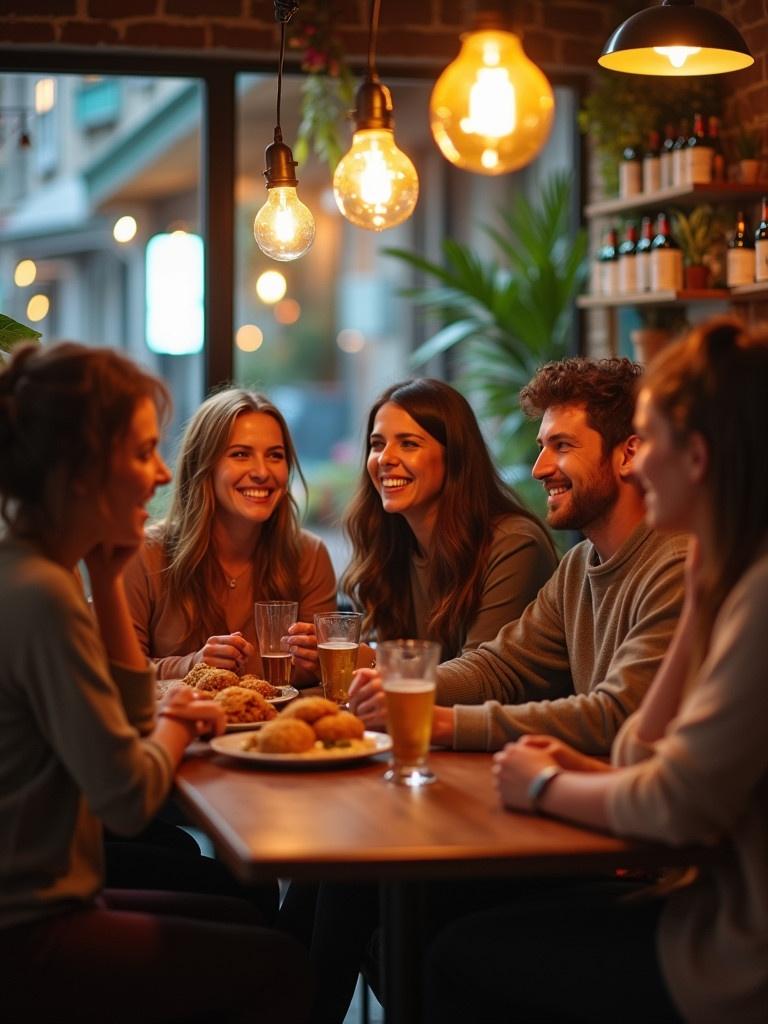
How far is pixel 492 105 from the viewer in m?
1.97

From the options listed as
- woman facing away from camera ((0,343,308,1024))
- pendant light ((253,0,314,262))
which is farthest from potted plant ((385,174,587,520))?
woman facing away from camera ((0,343,308,1024))

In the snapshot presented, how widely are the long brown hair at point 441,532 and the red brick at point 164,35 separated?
199cm

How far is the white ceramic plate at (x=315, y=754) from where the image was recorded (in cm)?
202

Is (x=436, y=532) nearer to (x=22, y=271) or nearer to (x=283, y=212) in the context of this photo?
(x=283, y=212)

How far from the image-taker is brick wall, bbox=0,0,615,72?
447 cm

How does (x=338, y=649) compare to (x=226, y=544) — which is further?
(x=226, y=544)

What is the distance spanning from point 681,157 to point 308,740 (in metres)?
2.80

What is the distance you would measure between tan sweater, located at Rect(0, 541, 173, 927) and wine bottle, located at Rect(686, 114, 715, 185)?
2904mm

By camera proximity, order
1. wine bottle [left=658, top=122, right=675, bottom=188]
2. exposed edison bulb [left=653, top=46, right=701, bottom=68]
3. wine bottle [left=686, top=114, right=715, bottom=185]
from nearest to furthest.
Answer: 1. exposed edison bulb [left=653, top=46, right=701, bottom=68]
2. wine bottle [left=686, top=114, right=715, bottom=185]
3. wine bottle [left=658, top=122, right=675, bottom=188]

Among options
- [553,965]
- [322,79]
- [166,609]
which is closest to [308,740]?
[553,965]

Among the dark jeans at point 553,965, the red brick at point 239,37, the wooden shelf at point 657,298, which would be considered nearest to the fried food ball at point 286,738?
the dark jeans at point 553,965

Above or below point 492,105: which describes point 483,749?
below

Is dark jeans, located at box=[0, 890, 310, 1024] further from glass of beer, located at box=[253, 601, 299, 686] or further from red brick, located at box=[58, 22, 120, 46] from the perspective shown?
red brick, located at box=[58, 22, 120, 46]

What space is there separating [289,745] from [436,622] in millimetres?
933
